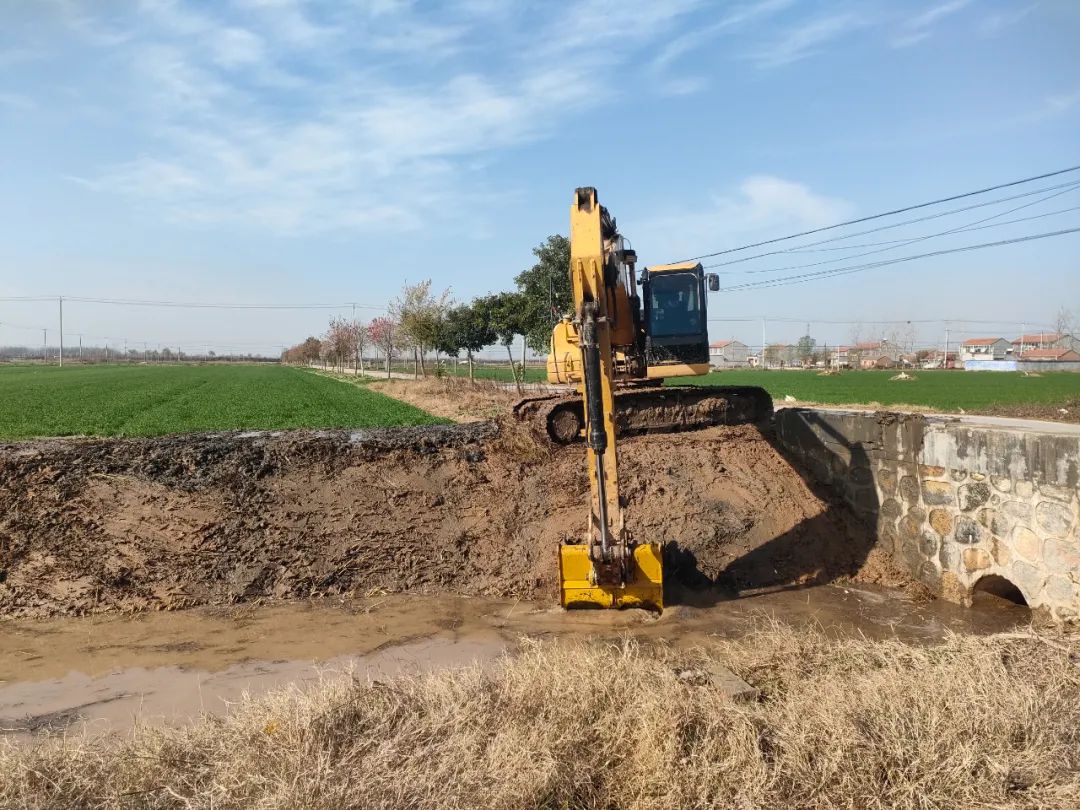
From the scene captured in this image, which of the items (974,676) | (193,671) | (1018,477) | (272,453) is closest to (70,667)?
(193,671)

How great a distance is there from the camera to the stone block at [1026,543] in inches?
322

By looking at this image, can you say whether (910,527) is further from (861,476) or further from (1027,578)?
(1027,578)

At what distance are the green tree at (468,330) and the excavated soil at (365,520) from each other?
21.3m

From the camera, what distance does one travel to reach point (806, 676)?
551 centimetres

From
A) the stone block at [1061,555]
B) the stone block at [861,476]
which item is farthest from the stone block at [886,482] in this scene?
the stone block at [1061,555]

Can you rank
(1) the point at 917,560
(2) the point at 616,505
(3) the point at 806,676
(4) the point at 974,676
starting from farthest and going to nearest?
1. (1) the point at 917,560
2. (2) the point at 616,505
3. (3) the point at 806,676
4. (4) the point at 974,676

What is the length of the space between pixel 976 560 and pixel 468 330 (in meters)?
28.2

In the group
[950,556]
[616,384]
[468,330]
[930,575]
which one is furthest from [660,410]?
[468,330]

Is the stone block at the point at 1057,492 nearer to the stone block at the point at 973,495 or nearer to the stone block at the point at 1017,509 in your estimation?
A: the stone block at the point at 1017,509

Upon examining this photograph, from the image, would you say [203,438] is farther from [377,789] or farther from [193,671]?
[377,789]

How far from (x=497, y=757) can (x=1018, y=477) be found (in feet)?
23.1

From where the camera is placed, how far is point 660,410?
497 inches

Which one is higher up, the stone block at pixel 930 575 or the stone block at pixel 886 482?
the stone block at pixel 886 482

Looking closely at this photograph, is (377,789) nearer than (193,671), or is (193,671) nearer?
(377,789)
